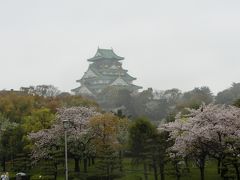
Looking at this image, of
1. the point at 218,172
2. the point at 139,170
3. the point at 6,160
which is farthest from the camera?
the point at 6,160

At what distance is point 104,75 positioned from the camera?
387 ft

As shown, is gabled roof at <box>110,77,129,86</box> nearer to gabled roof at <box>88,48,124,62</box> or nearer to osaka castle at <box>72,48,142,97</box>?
osaka castle at <box>72,48,142,97</box>

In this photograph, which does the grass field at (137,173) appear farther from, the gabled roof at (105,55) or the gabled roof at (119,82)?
the gabled roof at (105,55)

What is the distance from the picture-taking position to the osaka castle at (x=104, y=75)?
110 metres

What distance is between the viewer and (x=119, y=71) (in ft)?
389

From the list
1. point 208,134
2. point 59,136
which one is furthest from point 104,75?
point 208,134

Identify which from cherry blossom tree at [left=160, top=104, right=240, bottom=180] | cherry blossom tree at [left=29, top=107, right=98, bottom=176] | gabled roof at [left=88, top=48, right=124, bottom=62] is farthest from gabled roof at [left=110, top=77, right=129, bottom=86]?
cherry blossom tree at [left=160, top=104, right=240, bottom=180]

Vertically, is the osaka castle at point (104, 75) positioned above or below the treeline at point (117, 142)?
above

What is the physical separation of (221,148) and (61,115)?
1665 centimetres

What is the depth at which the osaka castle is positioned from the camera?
4326 inches

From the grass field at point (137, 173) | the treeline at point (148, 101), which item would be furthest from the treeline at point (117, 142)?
the treeline at point (148, 101)

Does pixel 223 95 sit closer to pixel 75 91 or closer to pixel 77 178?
pixel 75 91

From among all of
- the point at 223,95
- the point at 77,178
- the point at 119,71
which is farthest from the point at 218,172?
the point at 119,71

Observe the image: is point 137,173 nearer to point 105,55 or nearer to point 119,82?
point 119,82
